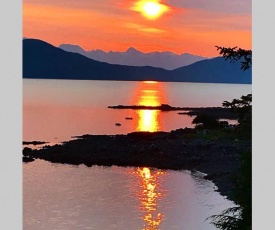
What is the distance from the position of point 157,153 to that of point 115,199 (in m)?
12.6

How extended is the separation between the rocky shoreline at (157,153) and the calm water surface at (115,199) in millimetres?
1432

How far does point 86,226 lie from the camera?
1855cm

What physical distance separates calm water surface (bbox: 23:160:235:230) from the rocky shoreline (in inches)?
56.4

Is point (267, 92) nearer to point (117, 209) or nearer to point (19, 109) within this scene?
point (19, 109)

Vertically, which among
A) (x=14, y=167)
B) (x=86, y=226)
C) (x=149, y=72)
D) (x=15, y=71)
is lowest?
(x=86, y=226)

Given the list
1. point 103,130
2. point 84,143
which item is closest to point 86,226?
point 84,143

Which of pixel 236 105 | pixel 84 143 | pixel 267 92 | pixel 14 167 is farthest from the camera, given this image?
pixel 84 143

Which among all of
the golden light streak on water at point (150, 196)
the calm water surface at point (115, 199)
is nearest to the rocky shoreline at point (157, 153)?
the calm water surface at point (115, 199)

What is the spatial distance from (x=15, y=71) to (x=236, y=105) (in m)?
4.25

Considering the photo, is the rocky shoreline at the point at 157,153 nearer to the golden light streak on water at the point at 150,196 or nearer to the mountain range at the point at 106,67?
the golden light streak on water at the point at 150,196

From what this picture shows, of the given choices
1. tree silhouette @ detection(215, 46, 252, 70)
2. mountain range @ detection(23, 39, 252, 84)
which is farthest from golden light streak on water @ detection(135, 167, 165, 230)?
mountain range @ detection(23, 39, 252, 84)

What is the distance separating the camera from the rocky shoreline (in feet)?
100

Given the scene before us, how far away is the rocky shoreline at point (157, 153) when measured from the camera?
3050cm

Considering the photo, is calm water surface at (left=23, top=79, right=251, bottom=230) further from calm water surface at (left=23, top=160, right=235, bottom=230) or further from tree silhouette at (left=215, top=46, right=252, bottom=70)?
tree silhouette at (left=215, top=46, right=252, bottom=70)
